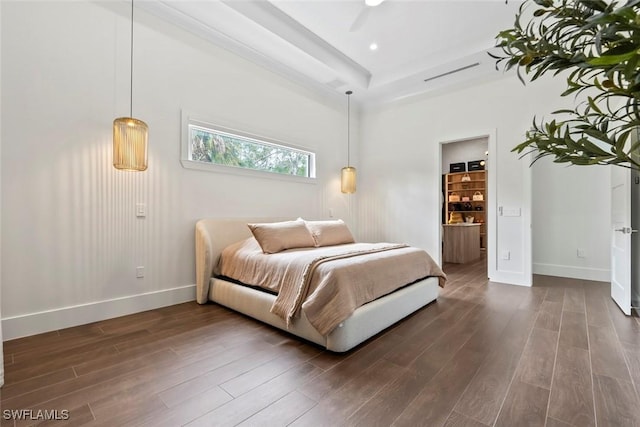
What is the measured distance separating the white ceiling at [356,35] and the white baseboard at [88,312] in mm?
2894

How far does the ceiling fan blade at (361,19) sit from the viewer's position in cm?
311

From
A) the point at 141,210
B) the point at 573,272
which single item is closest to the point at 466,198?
the point at 573,272

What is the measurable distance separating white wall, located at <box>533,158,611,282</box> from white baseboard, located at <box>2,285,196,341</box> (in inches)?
207

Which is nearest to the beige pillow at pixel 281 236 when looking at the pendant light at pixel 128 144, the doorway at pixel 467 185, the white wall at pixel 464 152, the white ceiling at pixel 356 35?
the pendant light at pixel 128 144

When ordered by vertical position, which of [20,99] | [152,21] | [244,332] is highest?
[152,21]

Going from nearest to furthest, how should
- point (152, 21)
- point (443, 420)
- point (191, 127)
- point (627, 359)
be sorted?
1. point (443, 420)
2. point (627, 359)
3. point (152, 21)
4. point (191, 127)

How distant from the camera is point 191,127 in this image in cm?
335

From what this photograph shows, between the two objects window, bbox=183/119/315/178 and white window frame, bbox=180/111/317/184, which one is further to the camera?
window, bbox=183/119/315/178

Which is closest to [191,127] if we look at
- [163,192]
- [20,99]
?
[163,192]

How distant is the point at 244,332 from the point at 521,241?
379 centimetres

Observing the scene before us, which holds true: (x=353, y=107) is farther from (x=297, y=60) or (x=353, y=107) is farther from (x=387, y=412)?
(x=387, y=412)

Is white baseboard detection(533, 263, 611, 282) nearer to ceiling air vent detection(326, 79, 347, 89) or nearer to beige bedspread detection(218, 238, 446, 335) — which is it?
beige bedspread detection(218, 238, 446, 335)

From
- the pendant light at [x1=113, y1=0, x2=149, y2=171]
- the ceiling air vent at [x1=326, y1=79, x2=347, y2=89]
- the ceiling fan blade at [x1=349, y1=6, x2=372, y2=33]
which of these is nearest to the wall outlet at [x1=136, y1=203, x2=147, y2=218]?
the pendant light at [x1=113, y1=0, x2=149, y2=171]

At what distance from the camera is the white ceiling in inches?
123
